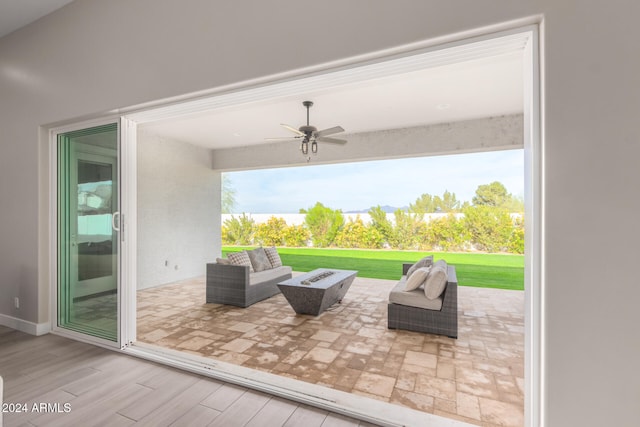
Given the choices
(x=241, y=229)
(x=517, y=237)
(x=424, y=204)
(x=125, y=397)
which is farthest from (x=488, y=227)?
(x=125, y=397)

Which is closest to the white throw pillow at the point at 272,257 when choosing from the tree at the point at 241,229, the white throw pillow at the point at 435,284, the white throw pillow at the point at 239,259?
the white throw pillow at the point at 239,259

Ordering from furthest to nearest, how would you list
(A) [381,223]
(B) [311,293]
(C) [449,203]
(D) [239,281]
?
1. (A) [381,223]
2. (C) [449,203]
3. (D) [239,281]
4. (B) [311,293]

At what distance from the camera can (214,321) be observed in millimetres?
3871

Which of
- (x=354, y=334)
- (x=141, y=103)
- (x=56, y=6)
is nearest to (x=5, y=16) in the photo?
(x=56, y=6)

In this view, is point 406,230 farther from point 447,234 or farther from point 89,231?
point 89,231

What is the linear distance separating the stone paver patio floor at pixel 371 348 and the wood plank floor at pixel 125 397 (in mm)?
422

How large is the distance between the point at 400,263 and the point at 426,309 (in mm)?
5588

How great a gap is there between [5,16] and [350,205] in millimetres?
8963

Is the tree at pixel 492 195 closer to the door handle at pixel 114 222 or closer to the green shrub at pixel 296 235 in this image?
the green shrub at pixel 296 235

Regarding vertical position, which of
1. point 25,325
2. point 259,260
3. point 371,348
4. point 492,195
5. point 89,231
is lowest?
point 371,348

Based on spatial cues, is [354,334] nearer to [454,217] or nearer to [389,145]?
[389,145]

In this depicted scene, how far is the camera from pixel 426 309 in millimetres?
3426

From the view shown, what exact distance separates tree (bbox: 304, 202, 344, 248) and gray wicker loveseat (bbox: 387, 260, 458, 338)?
7.10m

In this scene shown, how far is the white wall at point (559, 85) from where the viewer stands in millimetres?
1339
